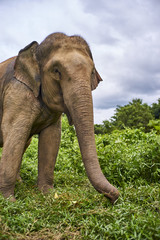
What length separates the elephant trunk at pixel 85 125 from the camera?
147 inches

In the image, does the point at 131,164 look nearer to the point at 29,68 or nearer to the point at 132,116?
the point at 29,68

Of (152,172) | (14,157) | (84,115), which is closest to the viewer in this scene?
(84,115)

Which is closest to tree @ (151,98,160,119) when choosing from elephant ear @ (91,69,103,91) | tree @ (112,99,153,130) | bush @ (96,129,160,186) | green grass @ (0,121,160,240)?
tree @ (112,99,153,130)

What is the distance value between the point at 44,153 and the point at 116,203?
6.03 ft

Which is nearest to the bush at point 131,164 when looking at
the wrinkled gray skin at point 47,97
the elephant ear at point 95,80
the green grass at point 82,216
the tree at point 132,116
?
the green grass at point 82,216

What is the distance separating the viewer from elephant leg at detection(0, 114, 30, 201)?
→ 4.29 m

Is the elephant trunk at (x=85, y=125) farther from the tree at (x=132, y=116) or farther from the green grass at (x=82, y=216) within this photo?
the tree at (x=132, y=116)

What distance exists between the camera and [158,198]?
3963 mm

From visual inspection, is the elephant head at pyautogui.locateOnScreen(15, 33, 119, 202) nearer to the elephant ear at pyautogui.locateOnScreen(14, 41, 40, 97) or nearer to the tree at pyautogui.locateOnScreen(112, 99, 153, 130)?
the elephant ear at pyautogui.locateOnScreen(14, 41, 40, 97)

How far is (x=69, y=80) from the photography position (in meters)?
4.04

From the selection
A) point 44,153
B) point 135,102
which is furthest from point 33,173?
point 135,102

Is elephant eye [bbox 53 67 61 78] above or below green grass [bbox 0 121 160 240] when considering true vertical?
above

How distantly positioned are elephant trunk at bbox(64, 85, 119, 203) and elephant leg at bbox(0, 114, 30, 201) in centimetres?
83

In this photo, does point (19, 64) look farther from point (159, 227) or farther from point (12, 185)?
point (159, 227)
